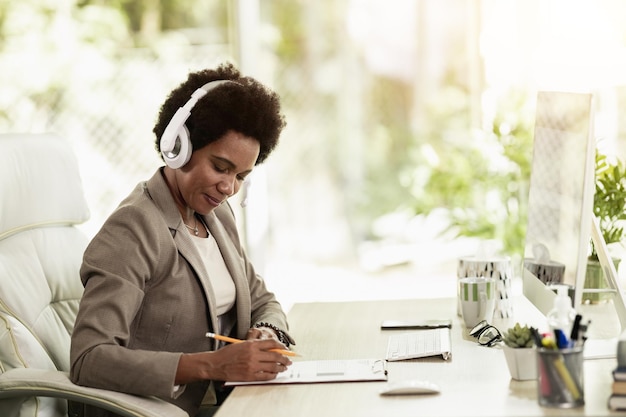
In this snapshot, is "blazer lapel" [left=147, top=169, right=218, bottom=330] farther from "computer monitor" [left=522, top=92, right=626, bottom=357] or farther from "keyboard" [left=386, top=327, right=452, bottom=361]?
"computer monitor" [left=522, top=92, right=626, bottom=357]

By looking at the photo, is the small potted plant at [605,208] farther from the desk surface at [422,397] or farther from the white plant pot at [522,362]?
the white plant pot at [522,362]

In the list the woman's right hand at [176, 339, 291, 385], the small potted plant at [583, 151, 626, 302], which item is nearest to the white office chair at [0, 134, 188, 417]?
the woman's right hand at [176, 339, 291, 385]

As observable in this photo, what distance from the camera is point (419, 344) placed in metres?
1.77

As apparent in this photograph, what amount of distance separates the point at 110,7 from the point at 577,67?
10.2 ft

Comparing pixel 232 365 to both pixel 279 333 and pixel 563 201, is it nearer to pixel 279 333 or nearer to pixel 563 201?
pixel 279 333

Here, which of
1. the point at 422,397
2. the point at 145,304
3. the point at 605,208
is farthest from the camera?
the point at 605,208

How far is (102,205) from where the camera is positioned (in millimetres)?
4156

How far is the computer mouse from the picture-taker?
143cm

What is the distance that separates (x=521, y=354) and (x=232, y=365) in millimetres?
505

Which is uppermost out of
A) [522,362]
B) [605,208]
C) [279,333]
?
[605,208]

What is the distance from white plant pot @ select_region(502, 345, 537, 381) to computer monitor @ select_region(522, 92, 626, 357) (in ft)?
0.63

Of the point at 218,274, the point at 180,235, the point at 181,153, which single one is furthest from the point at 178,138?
the point at 218,274

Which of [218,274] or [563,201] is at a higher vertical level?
[563,201]

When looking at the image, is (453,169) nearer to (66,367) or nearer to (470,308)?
(470,308)
